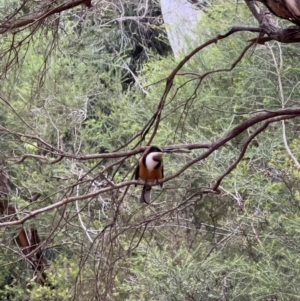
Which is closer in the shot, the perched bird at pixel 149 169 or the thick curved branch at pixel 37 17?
the thick curved branch at pixel 37 17

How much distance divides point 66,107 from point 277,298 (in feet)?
7.68

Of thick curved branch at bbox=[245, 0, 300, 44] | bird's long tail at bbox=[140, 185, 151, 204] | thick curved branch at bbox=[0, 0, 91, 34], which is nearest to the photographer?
thick curved branch at bbox=[245, 0, 300, 44]

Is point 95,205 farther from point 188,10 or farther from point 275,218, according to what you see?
point 188,10

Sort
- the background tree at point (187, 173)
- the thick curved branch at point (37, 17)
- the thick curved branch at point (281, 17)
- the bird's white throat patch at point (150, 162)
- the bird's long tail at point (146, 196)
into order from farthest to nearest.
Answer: the background tree at point (187, 173) < the bird's white throat patch at point (150, 162) < the bird's long tail at point (146, 196) < the thick curved branch at point (37, 17) < the thick curved branch at point (281, 17)

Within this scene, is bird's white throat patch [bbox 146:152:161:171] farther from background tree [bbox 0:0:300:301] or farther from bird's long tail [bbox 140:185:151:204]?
background tree [bbox 0:0:300:301]

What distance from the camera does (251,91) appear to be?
4719mm

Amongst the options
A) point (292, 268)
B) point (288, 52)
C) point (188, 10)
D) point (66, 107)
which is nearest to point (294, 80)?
point (288, 52)

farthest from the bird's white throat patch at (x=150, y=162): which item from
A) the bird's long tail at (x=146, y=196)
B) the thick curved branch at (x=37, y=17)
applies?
the thick curved branch at (x=37, y=17)

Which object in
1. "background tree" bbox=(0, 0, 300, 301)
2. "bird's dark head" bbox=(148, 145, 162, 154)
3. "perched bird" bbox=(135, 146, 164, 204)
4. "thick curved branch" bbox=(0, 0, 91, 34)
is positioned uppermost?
"thick curved branch" bbox=(0, 0, 91, 34)

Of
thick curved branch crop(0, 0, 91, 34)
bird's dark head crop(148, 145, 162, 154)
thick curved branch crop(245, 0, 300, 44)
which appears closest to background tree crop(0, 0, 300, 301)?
thick curved branch crop(0, 0, 91, 34)

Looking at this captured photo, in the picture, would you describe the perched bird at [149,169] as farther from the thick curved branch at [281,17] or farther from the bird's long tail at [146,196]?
the thick curved branch at [281,17]

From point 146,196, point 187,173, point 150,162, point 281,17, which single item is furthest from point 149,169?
point 187,173

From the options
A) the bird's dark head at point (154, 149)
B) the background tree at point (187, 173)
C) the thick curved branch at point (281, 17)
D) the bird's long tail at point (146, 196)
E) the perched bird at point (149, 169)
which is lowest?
the background tree at point (187, 173)

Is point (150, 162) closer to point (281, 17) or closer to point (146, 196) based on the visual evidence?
point (146, 196)
